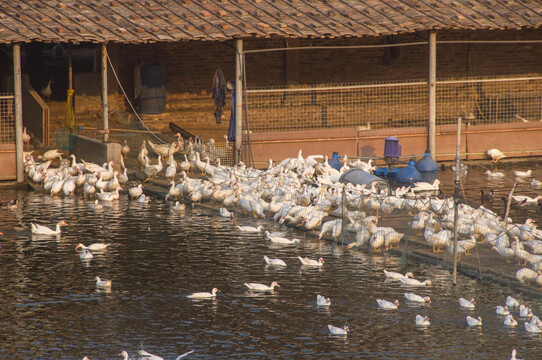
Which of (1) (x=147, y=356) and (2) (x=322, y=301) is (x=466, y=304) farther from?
(1) (x=147, y=356)

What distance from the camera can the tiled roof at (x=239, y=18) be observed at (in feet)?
67.9

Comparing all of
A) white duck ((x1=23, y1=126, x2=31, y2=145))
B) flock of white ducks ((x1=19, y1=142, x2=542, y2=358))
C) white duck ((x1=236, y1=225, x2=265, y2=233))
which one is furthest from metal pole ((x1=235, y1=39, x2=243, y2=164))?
white duck ((x1=236, y1=225, x2=265, y2=233))

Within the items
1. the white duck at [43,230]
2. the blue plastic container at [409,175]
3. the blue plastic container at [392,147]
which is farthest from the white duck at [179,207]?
the blue plastic container at [392,147]

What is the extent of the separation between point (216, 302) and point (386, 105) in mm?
18792

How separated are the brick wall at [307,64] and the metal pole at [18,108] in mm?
5526

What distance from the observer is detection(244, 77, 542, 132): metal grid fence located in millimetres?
27891

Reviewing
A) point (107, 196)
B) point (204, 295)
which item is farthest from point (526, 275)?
point (107, 196)

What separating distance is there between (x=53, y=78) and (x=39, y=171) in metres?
8.09

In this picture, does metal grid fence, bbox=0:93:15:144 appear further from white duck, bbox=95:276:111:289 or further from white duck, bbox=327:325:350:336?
white duck, bbox=327:325:350:336

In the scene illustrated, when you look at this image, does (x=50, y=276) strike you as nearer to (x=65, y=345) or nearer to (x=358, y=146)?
(x=65, y=345)

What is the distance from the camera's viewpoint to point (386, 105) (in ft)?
96.4

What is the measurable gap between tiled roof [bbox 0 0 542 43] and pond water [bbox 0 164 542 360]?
6.13 metres

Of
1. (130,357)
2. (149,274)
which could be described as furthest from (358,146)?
(130,357)

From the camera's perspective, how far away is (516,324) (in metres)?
10.6
